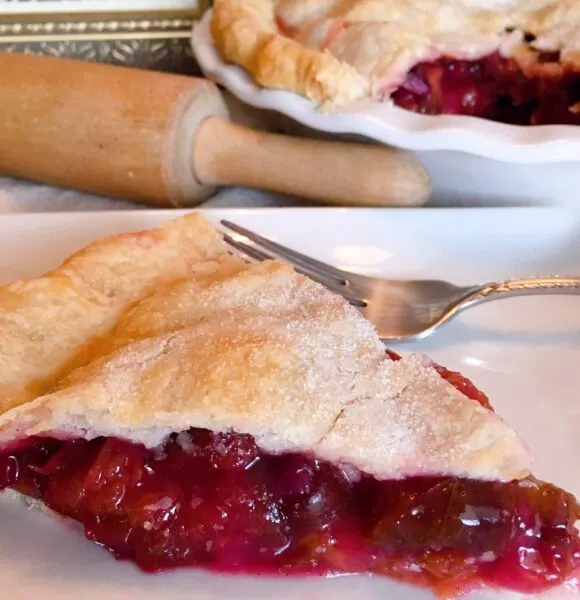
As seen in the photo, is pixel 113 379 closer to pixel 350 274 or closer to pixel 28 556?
pixel 28 556

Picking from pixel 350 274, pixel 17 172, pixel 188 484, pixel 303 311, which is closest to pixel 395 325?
pixel 350 274

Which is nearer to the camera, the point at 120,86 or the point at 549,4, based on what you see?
the point at 120,86

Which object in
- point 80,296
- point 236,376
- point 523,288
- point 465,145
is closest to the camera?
point 236,376

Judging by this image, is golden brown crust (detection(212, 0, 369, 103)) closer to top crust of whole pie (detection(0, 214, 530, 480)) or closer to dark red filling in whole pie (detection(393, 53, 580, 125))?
dark red filling in whole pie (detection(393, 53, 580, 125))

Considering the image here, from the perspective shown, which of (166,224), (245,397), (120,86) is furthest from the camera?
(120,86)

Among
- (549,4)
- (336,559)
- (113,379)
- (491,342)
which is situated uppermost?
(549,4)

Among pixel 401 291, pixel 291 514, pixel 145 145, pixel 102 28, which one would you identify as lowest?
pixel 291 514

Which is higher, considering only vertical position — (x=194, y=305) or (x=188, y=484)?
(x=194, y=305)

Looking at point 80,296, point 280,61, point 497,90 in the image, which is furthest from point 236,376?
point 497,90

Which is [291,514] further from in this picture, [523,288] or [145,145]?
[145,145]
